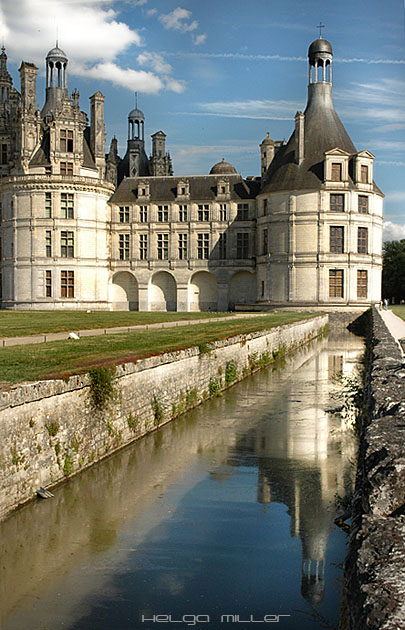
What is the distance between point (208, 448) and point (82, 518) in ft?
13.6

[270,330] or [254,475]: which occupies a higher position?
[270,330]

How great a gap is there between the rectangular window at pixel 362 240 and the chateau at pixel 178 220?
8cm

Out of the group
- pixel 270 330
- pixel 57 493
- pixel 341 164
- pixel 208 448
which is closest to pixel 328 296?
pixel 341 164

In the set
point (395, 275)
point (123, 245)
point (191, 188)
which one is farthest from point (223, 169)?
point (395, 275)

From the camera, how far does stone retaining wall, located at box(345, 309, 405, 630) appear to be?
132 inches

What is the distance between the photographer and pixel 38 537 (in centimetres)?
791

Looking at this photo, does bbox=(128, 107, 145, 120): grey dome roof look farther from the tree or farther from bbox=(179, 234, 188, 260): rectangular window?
the tree

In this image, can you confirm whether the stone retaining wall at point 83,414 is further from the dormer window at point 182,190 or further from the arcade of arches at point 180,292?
the dormer window at point 182,190

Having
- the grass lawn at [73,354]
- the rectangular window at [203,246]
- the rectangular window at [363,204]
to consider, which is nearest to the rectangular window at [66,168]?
the rectangular window at [203,246]

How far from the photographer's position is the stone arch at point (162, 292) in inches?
2282

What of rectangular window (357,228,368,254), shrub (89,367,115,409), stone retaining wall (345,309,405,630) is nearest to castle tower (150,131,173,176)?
rectangular window (357,228,368,254)

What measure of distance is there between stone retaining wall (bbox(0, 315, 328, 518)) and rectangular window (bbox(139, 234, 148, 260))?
129 ft

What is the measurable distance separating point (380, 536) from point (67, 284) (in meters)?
51.4

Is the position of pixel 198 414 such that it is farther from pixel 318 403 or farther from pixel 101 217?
pixel 101 217
